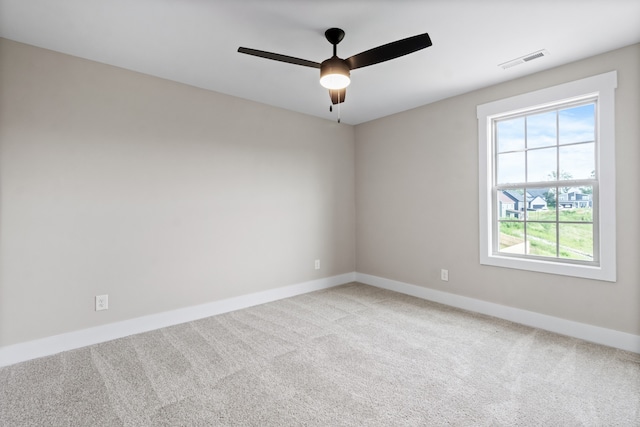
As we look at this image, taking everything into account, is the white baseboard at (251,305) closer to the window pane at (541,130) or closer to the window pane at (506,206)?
the window pane at (506,206)

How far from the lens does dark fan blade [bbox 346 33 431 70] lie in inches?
71.4

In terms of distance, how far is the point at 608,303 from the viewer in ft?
8.66

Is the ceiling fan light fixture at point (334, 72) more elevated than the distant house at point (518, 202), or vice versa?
the ceiling fan light fixture at point (334, 72)

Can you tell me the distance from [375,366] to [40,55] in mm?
3672

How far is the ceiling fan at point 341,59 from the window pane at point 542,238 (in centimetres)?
238

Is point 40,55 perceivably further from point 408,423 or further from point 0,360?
point 408,423

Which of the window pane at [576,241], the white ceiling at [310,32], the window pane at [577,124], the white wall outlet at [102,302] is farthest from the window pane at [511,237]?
the white wall outlet at [102,302]

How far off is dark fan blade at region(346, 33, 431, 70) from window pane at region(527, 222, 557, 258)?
2.38m

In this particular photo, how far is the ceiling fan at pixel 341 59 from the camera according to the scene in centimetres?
192

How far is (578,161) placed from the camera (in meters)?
2.88

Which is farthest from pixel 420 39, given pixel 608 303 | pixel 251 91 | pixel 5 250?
pixel 5 250

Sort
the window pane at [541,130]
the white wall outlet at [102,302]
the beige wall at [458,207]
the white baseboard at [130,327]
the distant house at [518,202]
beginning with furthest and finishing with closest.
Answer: the distant house at [518,202] → the window pane at [541,130] → the white wall outlet at [102,302] → the beige wall at [458,207] → the white baseboard at [130,327]

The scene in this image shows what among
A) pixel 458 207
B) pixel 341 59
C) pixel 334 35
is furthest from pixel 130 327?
pixel 458 207

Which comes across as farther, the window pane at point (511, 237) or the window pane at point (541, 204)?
the window pane at point (511, 237)
